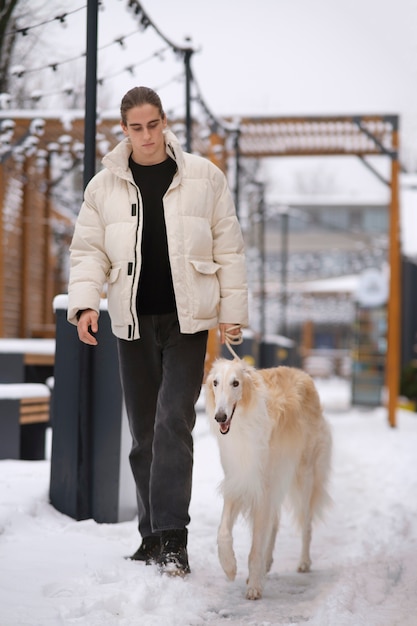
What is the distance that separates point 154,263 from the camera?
3621 millimetres

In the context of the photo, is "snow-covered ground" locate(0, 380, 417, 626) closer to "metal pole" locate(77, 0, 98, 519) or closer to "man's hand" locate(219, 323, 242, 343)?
"metal pole" locate(77, 0, 98, 519)

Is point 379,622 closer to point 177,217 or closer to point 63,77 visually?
point 177,217

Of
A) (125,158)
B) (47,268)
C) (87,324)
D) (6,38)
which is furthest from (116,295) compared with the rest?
(47,268)

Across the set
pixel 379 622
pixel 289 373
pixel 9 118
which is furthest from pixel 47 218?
pixel 379 622

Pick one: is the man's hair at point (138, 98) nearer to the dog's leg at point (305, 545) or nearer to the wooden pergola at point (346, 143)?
the dog's leg at point (305, 545)

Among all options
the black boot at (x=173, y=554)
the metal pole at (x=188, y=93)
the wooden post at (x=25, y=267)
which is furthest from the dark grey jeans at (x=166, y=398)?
the wooden post at (x=25, y=267)

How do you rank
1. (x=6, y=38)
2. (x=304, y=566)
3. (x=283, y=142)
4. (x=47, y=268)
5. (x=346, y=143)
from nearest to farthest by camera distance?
1. (x=304, y=566)
2. (x=6, y=38)
3. (x=346, y=143)
4. (x=283, y=142)
5. (x=47, y=268)

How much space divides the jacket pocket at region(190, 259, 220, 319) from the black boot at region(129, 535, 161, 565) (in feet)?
3.28

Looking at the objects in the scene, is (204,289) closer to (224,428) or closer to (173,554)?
(224,428)

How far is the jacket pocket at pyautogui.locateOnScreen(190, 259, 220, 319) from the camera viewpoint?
357cm

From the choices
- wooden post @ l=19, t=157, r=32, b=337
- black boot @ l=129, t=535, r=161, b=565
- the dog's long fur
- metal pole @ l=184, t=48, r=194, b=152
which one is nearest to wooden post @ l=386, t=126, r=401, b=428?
metal pole @ l=184, t=48, r=194, b=152

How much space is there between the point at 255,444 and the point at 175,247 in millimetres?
878

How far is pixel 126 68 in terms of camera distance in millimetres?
6469

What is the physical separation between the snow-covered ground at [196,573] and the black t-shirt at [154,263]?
3.49 ft
